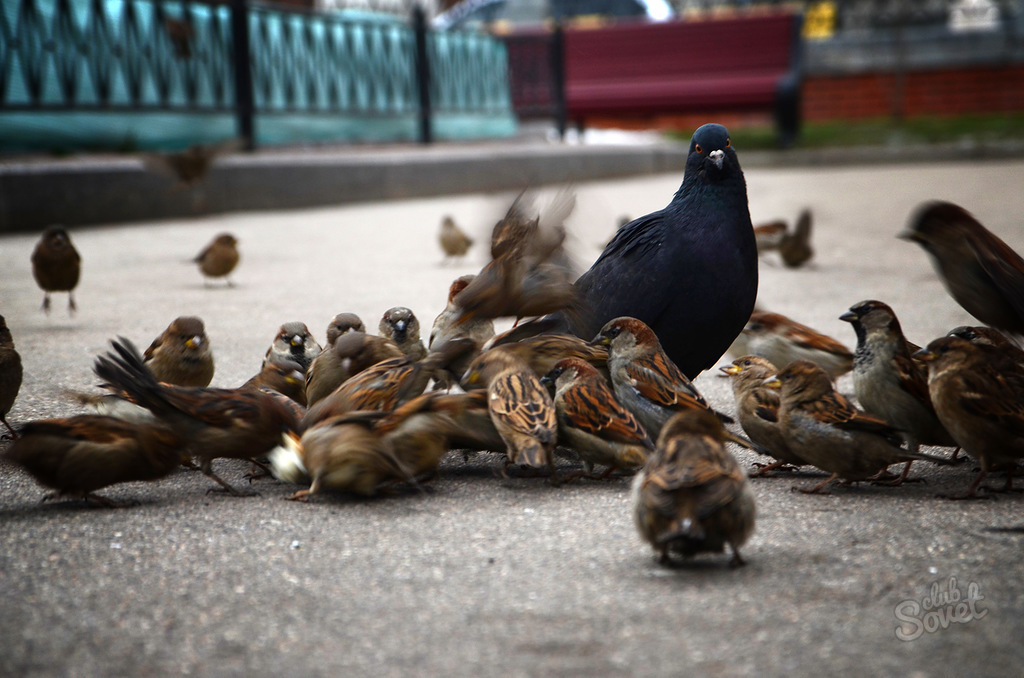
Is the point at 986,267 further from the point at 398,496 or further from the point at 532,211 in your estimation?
the point at 398,496

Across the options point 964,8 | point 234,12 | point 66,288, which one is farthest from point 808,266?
point 964,8

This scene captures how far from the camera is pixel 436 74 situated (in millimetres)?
18562

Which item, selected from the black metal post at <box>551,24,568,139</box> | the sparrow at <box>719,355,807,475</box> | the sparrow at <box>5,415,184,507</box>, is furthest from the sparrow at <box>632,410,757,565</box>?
the black metal post at <box>551,24,568,139</box>

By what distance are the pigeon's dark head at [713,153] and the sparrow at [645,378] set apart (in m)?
0.76

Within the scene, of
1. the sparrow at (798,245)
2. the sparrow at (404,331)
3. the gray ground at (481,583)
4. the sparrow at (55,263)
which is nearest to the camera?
the gray ground at (481,583)

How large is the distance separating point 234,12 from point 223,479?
1187cm

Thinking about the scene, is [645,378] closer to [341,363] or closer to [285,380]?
[341,363]

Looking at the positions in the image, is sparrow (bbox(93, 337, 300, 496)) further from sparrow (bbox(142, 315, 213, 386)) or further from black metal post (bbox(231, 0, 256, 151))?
black metal post (bbox(231, 0, 256, 151))

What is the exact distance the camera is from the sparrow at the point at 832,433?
3.33 meters

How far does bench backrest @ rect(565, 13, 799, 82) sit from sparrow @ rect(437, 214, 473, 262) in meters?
13.5

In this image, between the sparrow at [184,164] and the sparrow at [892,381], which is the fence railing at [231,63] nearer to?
the sparrow at [184,164]

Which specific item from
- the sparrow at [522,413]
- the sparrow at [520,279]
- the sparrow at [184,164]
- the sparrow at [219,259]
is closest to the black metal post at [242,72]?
the sparrow at [184,164]

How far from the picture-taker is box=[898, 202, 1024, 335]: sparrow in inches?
157

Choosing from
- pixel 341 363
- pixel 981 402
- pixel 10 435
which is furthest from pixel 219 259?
pixel 981 402
